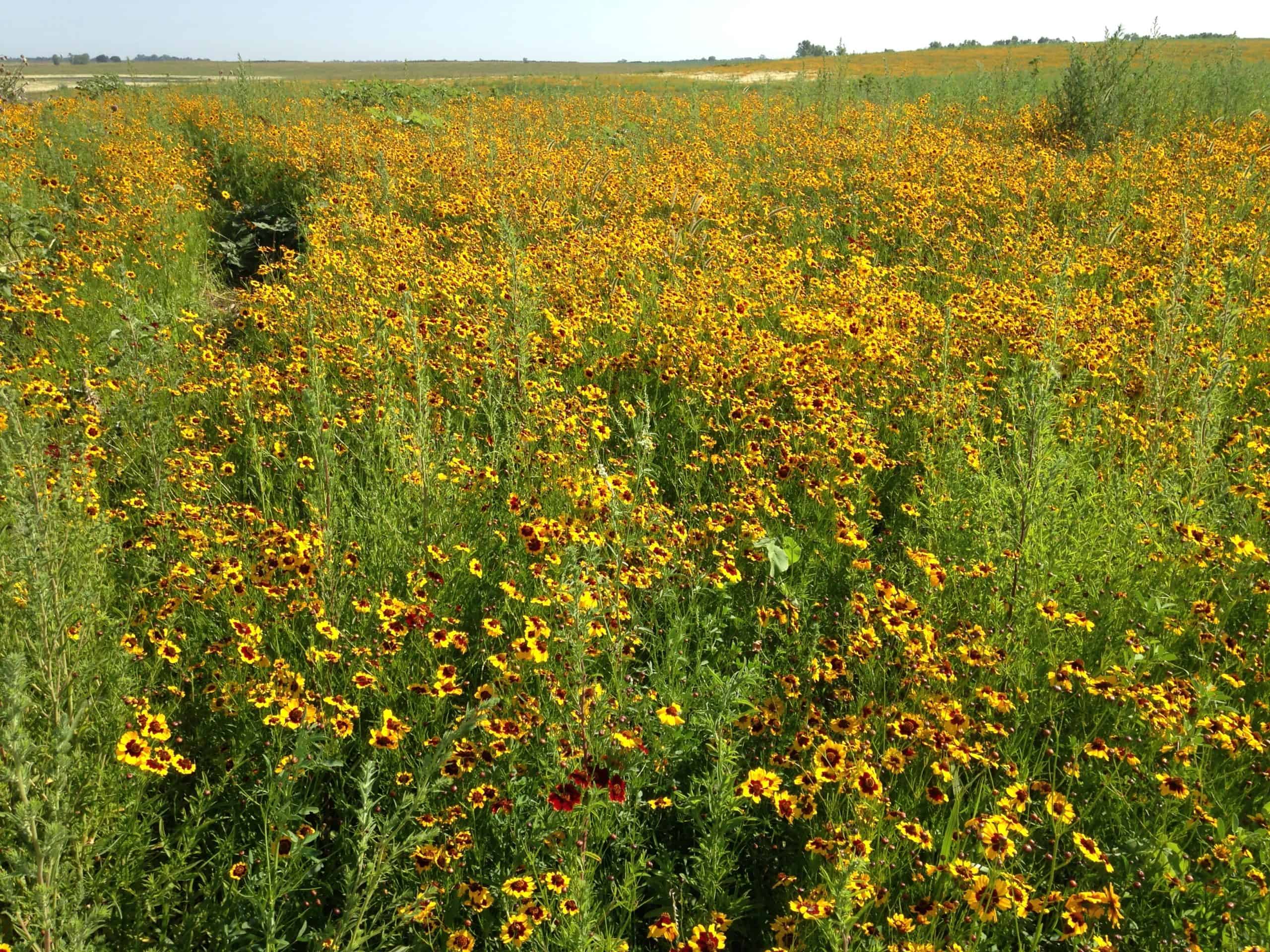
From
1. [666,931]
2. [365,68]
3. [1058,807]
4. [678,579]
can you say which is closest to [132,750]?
[666,931]

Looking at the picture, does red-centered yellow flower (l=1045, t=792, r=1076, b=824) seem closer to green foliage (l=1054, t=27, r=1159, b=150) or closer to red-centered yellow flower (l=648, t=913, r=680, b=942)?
red-centered yellow flower (l=648, t=913, r=680, b=942)

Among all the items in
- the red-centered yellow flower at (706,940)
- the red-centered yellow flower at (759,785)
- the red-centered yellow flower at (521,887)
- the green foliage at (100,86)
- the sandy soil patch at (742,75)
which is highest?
the sandy soil patch at (742,75)

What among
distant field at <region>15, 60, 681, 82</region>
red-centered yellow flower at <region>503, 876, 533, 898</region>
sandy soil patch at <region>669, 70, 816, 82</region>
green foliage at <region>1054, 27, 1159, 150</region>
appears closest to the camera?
red-centered yellow flower at <region>503, 876, 533, 898</region>

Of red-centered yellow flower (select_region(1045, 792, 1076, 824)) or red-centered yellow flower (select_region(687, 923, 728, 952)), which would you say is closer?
red-centered yellow flower (select_region(687, 923, 728, 952))

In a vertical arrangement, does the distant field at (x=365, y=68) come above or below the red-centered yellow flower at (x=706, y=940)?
above

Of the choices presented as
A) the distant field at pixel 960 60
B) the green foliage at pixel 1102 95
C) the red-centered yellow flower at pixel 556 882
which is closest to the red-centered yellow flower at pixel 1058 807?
the red-centered yellow flower at pixel 556 882

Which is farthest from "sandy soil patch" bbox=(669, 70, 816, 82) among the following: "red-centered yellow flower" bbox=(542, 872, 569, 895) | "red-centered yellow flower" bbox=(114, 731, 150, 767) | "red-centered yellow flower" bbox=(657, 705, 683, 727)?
"red-centered yellow flower" bbox=(542, 872, 569, 895)

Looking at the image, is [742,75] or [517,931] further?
[742,75]

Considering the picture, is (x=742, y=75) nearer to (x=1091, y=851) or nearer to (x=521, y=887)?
(x=1091, y=851)

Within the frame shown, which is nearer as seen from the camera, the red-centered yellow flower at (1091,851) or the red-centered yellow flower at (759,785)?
the red-centered yellow flower at (1091,851)

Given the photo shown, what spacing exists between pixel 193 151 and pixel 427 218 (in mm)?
4261

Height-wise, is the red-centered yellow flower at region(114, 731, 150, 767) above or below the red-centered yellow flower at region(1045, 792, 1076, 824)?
above

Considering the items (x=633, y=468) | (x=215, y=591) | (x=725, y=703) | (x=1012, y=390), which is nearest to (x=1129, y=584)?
(x=1012, y=390)

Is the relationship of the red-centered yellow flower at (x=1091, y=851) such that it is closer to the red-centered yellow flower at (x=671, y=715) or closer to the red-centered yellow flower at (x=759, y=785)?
the red-centered yellow flower at (x=759, y=785)
